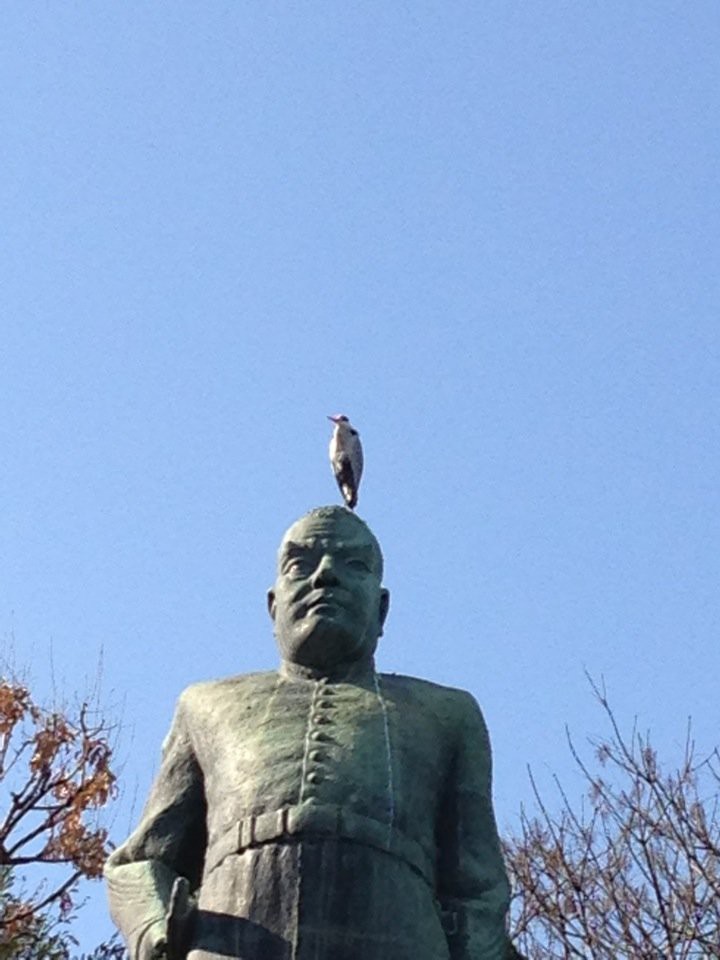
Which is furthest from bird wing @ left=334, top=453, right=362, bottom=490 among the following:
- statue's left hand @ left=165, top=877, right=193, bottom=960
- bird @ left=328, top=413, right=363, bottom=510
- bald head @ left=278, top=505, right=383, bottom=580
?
statue's left hand @ left=165, top=877, right=193, bottom=960

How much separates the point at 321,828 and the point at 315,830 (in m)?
0.02

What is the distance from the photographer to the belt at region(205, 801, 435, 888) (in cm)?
615

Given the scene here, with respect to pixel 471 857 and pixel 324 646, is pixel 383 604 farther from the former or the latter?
pixel 471 857

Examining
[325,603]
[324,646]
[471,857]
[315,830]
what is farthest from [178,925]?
[325,603]

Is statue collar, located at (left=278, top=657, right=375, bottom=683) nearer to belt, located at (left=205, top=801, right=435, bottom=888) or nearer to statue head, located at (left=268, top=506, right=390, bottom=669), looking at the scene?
statue head, located at (left=268, top=506, right=390, bottom=669)

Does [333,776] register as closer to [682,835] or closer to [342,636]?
[342,636]

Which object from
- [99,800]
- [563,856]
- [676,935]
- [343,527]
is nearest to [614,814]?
[563,856]

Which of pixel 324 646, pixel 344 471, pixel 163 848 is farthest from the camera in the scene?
pixel 344 471

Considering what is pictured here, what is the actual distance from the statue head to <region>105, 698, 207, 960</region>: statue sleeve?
0.45 metres

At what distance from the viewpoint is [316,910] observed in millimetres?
6031

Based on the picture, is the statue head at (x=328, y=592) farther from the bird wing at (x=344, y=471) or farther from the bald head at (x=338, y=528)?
the bird wing at (x=344, y=471)

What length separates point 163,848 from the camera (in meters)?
6.58

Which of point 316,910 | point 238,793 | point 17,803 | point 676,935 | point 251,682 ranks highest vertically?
point 17,803

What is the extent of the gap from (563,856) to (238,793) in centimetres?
1162
